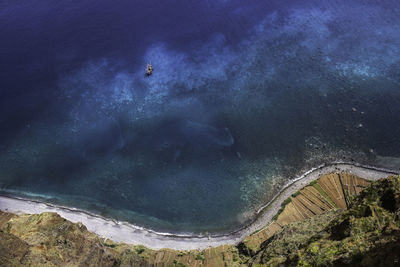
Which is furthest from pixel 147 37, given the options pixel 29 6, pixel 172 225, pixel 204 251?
pixel 204 251

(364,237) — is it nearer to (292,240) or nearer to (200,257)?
(292,240)

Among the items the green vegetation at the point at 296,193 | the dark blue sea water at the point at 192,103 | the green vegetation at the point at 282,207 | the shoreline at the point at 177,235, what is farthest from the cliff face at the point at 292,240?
the dark blue sea water at the point at 192,103

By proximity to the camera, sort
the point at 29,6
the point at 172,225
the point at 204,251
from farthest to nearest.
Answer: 1. the point at 29,6
2. the point at 172,225
3. the point at 204,251

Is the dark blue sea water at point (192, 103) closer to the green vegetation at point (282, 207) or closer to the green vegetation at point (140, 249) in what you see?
the green vegetation at point (282, 207)

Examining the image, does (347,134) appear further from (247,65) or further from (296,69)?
(247,65)

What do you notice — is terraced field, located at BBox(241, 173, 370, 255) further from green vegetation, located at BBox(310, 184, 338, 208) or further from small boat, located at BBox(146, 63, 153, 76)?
small boat, located at BBox(146, 63, 153, 76)

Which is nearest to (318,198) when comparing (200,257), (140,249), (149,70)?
(200,257)

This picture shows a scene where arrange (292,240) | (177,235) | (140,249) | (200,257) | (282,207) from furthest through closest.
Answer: (282,207)
(177,235)
(140,249)
(200,257)
(292,240)
